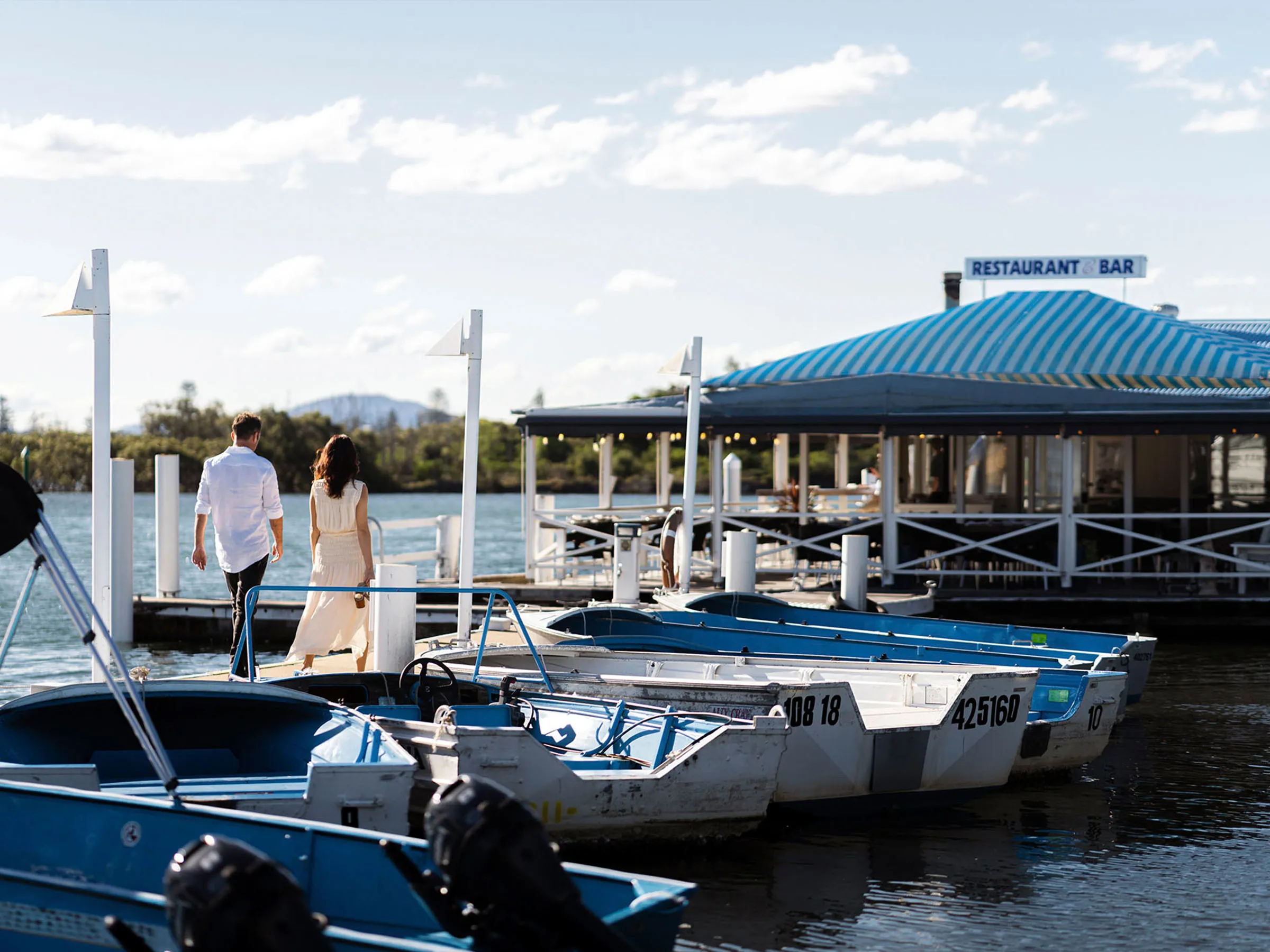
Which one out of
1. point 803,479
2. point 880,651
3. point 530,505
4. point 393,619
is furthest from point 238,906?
point 803,479

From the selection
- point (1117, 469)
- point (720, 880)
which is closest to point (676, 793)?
point (720, 880)

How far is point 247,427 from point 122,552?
3.33 metres

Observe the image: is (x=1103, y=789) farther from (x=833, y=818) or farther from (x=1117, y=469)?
(x=1117, y=469)

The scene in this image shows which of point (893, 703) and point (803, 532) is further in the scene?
point (803, 532)

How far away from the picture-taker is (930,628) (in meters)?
14.1

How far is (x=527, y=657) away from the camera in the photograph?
36.7 feet

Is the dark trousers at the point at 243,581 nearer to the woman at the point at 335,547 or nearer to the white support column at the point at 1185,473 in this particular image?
the woman at the point at 335,547

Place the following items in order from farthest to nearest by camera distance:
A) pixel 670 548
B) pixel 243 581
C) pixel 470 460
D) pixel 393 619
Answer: pixel 670 548 < pixel 470 460 < pixel 243 581 < pixel 393 619

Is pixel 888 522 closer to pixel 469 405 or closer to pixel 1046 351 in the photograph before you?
pixel 1046 351

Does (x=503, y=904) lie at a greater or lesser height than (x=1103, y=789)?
greater

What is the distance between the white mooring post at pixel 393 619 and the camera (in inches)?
409

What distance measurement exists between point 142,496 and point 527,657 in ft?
363

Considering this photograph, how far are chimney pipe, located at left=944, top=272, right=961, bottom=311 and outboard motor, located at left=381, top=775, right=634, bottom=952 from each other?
90.6 feet

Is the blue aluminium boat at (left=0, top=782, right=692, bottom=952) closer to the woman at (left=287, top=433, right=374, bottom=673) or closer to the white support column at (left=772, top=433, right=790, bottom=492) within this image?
the woman at (left=287, top=433, right=374, bottom=673)
